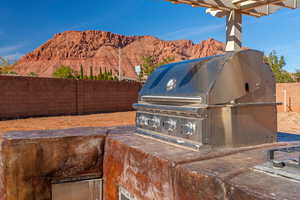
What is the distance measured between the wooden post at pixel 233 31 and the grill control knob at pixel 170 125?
6167mm

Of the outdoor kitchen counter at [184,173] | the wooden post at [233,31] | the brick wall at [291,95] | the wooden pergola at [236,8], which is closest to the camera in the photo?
the outdoor kitchen counter at [184,173]

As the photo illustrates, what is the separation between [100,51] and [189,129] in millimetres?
87213

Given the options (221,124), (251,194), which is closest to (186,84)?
(221,124)

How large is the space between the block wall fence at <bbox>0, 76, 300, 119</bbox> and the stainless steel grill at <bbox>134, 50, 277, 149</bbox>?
14.0 m

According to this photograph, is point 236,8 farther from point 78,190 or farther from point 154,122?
point 78,190

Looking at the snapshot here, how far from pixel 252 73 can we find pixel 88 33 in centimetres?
9942

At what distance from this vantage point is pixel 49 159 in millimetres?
1995

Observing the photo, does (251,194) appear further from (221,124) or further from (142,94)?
(142,94)

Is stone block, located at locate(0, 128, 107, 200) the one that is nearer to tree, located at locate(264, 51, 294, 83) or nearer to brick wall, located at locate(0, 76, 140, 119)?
brick wall, located at locate(0, 76, 140, 119)

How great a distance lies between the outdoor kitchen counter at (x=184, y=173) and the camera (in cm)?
98

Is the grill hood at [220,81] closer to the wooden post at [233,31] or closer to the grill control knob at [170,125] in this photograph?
the grill control knob at [170,125]

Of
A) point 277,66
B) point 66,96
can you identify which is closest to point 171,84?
point 66,96

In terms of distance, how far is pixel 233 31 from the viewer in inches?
298

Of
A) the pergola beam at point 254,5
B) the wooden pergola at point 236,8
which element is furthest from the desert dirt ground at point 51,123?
the pergola beam at point 254,5
